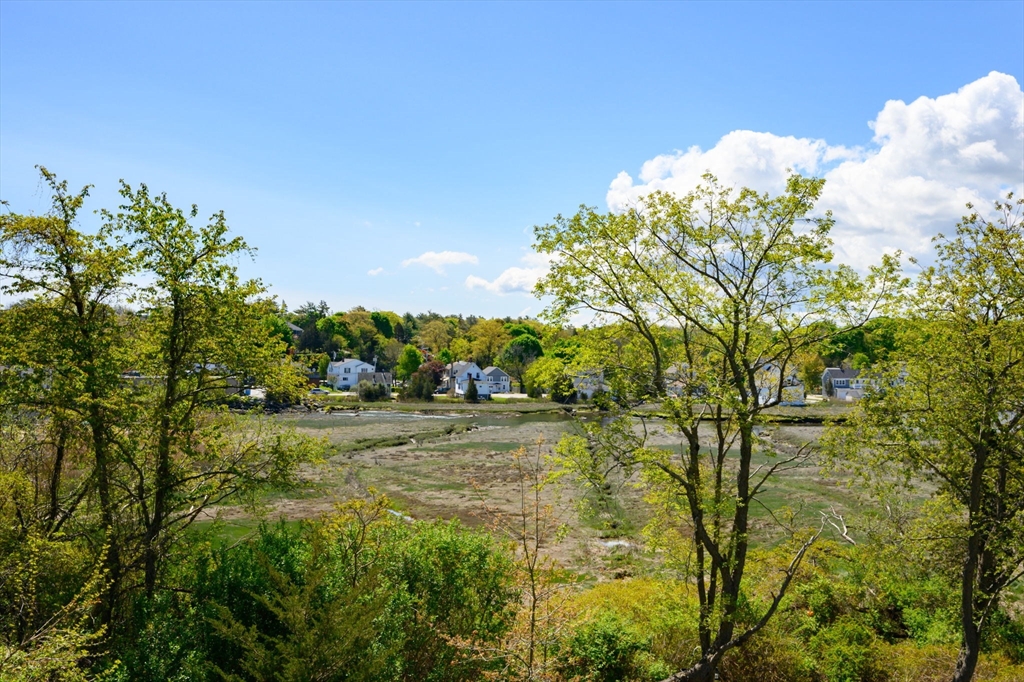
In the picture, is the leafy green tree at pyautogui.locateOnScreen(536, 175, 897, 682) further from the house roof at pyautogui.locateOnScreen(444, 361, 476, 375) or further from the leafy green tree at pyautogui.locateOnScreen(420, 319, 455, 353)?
the leafy green tree at pyautogui.locateOnScreen(420, 319, 455, 353)

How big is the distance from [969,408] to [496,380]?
71.1 metres

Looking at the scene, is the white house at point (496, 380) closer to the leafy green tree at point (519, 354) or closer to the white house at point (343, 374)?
the leafy green tree at point (519, 354)

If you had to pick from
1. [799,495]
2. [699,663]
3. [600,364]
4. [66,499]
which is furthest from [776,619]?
[799,495]

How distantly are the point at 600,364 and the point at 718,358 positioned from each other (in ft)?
7.41

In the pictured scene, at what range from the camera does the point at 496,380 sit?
264 ft

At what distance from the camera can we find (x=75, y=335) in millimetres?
9852

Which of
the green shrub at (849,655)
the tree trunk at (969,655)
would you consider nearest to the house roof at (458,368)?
the green shrub at (849,655)

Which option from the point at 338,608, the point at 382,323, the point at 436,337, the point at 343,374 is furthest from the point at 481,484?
the point at 382,323

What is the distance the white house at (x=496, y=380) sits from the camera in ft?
261

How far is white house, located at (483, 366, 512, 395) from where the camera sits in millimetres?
79438

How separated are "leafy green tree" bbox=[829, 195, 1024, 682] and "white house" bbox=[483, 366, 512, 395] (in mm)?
67766

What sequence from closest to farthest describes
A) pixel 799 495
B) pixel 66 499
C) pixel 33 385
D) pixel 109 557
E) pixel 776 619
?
pixel 33 385 → pixel 109 557 → pixel 66 499 → pixel 776 619 → pixel 799 495

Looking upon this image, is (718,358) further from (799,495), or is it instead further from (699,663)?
(799,495)

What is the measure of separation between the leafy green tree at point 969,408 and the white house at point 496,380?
222ft
